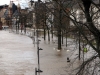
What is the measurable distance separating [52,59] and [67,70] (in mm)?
6426

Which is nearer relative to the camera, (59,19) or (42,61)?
(42,61)

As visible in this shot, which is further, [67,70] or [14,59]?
[14,59]

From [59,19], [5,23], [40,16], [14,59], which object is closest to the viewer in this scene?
[14,59]

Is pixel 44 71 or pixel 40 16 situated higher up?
pixel 40 16

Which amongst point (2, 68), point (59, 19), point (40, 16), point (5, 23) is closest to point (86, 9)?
point (2, 68)

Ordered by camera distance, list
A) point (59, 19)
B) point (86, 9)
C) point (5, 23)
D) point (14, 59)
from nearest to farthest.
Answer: point (86, 9) → point (14, 59) → point (59, 19) → point (5, 23)

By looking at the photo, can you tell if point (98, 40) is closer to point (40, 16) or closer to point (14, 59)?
point (14, 59)

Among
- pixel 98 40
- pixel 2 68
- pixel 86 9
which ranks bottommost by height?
pixel 2 68

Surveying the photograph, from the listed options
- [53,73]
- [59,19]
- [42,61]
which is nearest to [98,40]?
[53,73]

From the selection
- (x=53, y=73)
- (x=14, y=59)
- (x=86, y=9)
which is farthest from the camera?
(x=14, y=59)

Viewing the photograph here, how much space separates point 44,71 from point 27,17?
220 ft

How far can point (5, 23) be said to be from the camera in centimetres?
13125

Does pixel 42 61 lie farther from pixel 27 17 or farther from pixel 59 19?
pixel 27 17

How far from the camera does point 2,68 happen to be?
2317 centimetres
